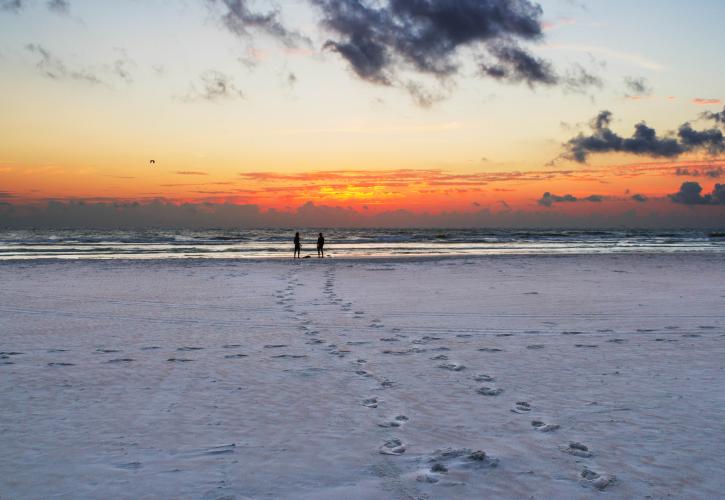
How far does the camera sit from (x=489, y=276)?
22.5m

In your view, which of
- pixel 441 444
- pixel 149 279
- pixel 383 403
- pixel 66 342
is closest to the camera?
pixel 441 444

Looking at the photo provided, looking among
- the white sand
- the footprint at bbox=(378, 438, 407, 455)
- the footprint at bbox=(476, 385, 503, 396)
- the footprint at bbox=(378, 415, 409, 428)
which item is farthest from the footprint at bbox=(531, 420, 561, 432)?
the footprint at bbox=(378, 438, 407, 455)

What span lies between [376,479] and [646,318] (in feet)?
32.6

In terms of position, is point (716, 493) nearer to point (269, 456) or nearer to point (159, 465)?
point (269, 456)

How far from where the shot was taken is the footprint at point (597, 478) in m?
4.56

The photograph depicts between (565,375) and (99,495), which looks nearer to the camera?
(99,495)

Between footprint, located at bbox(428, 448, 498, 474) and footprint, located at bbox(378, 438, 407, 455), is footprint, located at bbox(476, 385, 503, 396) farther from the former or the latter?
footprint, located at bbox(378, 438, 407, 455)

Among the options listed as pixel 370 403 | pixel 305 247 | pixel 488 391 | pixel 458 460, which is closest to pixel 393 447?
pixel 458 460

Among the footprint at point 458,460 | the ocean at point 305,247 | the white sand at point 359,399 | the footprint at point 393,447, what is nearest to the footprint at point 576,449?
the white sand at point 359,399

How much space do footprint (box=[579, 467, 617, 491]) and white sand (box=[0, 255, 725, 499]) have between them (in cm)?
2

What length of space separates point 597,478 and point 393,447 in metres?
1.73

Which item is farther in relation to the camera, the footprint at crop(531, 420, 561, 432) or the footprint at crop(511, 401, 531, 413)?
the footprint at crop(511, 401, 531, 413)

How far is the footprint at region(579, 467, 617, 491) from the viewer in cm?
456

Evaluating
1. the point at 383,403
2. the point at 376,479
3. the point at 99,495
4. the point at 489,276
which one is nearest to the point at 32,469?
the point at 99,495
